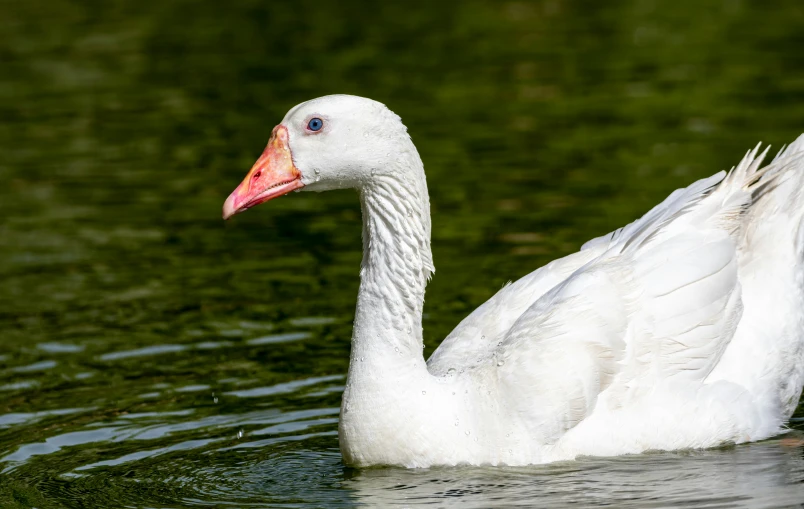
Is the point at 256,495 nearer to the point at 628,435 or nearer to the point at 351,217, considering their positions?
the point at 628,435

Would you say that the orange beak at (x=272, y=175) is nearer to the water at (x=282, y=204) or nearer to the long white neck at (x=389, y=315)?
the long white neck at (x=389, y=315)

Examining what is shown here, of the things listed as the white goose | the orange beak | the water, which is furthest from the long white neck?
the orange beak

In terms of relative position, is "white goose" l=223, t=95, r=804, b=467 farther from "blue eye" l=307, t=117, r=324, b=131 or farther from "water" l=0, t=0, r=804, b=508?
"water" l=0, t=0, r=804, b=508

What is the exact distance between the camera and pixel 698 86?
21219 mm

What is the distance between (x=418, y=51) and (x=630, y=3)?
5620mm

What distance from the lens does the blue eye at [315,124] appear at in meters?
8.69

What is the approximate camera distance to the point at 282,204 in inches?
685

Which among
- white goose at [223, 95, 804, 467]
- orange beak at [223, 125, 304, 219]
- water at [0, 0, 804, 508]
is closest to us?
white goose at [223, 95, 804, 467]

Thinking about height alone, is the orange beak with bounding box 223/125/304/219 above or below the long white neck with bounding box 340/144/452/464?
above

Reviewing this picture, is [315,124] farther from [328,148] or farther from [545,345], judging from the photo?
[545,345]

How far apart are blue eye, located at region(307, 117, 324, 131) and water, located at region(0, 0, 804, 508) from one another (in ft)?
7.36

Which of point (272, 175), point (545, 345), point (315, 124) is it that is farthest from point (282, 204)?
point (545, 345)

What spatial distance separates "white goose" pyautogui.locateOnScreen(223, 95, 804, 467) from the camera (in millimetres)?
8641

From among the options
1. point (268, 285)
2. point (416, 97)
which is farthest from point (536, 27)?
point (268, 285)
